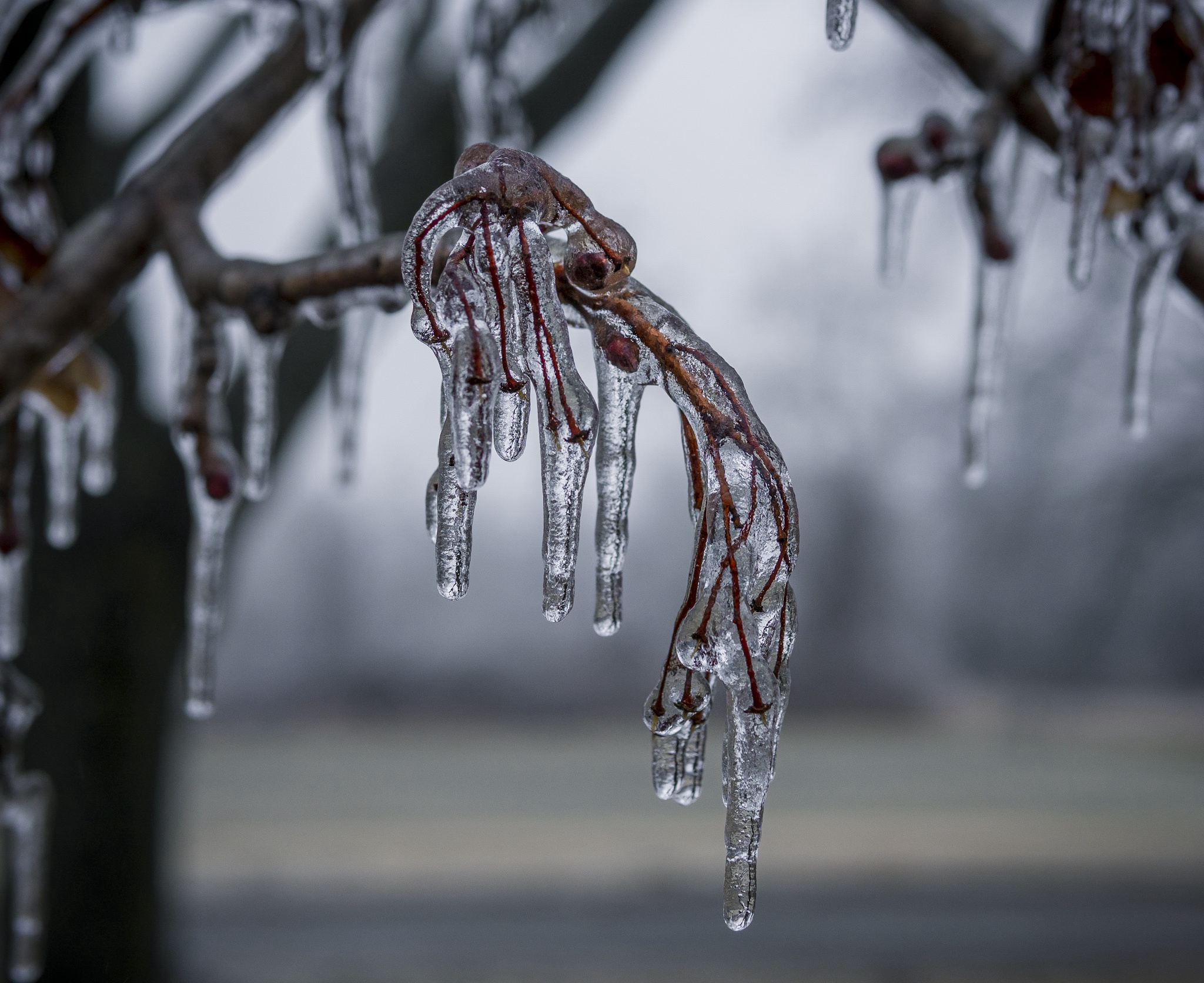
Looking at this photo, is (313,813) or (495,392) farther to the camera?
(313,813)

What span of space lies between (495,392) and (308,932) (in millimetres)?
7514

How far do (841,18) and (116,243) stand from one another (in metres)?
0.63

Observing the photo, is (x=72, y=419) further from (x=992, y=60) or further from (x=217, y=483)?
(x=992, y=60)

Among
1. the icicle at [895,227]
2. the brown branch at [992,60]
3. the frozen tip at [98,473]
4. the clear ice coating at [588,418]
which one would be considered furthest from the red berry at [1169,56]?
the frozen tip at [98,473]

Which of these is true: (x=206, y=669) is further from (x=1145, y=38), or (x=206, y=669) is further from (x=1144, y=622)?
(x=1144, y=622)

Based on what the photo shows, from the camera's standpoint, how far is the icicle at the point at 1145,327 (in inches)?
43.6

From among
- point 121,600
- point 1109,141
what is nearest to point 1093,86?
point 1109,141

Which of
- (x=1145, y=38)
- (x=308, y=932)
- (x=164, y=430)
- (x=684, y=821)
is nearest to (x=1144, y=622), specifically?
(x=684, y=821)

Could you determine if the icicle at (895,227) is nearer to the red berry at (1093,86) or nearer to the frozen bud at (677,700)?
the red berry at (1093,86)

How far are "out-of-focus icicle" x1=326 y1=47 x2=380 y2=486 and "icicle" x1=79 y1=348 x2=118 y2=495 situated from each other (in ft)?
0.83

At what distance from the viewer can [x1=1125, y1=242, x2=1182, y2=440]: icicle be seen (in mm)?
1108

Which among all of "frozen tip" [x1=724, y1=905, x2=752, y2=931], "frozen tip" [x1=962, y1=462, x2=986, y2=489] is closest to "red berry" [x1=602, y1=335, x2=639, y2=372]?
"frozen tip" [x1=724, y1=905, x2=752, y2=931]

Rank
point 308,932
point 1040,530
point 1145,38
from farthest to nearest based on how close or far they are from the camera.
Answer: point 1040,530
point 308,932
point 1145,38

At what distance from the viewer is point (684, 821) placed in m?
10.5
